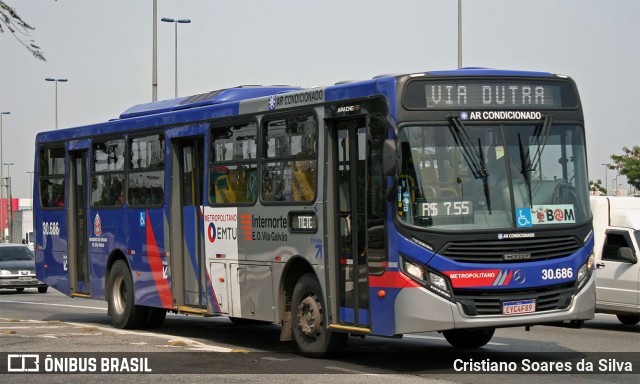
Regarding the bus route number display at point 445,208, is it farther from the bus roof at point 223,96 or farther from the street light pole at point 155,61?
the street light pole at point 155,61

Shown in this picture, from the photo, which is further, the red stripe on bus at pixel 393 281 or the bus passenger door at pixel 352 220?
the bus passenger door at pixel 352 220

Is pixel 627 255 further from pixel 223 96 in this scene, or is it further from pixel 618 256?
pixel 223 96

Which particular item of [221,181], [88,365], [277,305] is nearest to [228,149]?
[221,181]

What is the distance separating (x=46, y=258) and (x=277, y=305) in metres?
8.55

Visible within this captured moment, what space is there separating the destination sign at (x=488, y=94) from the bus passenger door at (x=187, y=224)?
16.7ft

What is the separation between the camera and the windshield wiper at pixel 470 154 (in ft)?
40.4

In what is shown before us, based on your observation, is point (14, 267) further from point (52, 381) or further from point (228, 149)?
point (52, 381)

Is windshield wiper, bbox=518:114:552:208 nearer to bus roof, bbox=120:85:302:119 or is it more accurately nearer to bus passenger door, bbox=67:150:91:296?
bus roof, bbox=120:85:302:119

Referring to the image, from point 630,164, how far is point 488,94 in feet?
161

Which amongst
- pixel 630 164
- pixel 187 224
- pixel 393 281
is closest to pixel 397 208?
pixel 393 281

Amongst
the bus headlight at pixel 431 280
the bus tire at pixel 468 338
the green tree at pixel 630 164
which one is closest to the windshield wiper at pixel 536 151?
the bus headlight at pixel 431 280

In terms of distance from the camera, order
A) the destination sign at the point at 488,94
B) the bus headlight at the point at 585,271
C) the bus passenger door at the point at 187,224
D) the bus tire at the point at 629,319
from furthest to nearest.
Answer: the bus tire at the point at 629,319
the bus passenger door at the point at 187,224
the bus headlight at the point at 585,271
the destination sign at the point at 488,94

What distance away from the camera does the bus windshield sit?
40.0ft

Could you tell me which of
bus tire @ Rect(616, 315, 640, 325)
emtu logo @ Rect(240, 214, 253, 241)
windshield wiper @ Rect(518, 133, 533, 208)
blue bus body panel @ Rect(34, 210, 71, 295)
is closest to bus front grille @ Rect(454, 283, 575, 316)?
Result: windshield wiper @ Rect(518, 133, 533, 208)
